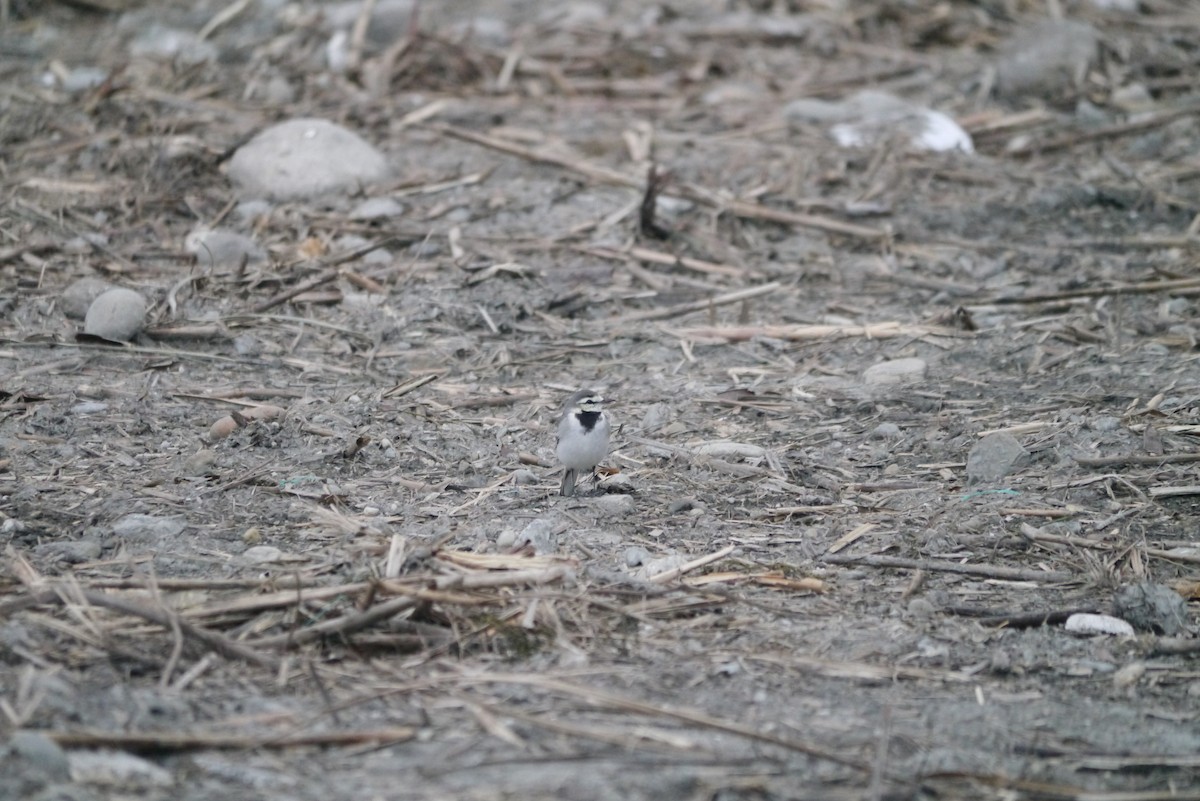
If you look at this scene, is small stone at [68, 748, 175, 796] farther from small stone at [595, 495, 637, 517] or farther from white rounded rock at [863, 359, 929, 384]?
white rounded rock at [863, 359, 929, 384]

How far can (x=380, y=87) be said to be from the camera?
12.0 metres

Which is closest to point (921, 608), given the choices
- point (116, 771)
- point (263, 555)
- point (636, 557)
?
point (636, 557)

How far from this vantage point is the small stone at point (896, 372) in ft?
27.0

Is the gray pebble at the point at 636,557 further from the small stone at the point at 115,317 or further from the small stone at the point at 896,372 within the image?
the small stone at the point at 115,317

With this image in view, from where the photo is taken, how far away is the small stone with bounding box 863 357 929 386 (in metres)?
8.23

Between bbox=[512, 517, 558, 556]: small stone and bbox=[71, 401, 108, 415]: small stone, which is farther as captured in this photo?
bbox=[71, 401, 108, 415]: small stone

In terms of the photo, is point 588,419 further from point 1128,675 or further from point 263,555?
point 1128,675

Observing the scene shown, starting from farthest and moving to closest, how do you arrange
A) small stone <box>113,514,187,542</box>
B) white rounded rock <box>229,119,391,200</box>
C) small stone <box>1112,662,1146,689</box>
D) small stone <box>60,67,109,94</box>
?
small stone <box>60,67,109,94</box> < white rounded rock <box>229,119,391,200</box> < small stone <box>113,514,187,542</box> < small stone <box>1112,662,1146,689</box>

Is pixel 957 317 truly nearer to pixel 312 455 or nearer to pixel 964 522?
pixel 964 522

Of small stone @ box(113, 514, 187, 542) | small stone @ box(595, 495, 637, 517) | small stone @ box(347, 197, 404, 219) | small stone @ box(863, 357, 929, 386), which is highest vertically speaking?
small stone @ box(113, 514, 187, 542)

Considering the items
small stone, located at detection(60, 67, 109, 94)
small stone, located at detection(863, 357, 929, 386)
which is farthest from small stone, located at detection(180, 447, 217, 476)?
small stone, located at detection(60, 67, 109, 94)

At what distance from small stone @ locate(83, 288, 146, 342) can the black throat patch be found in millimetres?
3108

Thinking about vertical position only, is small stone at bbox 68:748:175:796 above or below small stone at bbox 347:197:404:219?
above

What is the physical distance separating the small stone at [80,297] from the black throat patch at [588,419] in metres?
3.52
